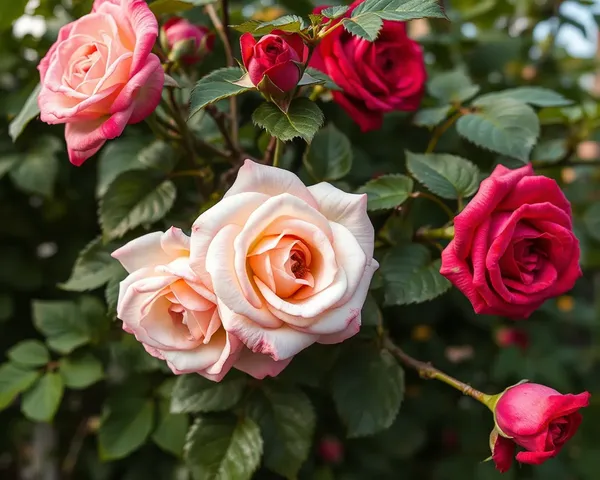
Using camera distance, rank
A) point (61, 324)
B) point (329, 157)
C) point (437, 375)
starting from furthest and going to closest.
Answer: point (61, 324) → point (329, 157) → point (437, 375)

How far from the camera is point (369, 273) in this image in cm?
42

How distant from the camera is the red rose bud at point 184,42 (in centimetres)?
55


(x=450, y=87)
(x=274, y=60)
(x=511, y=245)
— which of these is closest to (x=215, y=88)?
(x=274, y=60)

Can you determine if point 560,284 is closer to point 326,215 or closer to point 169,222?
point 326,215

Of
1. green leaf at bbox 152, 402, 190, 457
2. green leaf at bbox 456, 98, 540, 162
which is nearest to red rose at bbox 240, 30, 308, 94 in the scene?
green leaf at bbox 456, 98, 540, 162

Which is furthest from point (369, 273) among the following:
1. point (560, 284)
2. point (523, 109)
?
point (523, 109)

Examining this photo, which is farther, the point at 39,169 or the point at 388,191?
the point at 39,169

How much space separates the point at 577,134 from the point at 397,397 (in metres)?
0.49

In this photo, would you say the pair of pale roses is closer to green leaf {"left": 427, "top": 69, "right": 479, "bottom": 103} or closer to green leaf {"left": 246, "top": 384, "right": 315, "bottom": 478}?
green leaf {"left": 246, "top": 384, "right": 315, "bottom": 478}

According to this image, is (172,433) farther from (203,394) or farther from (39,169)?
(39,169)

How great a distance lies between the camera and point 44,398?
2.15 ft

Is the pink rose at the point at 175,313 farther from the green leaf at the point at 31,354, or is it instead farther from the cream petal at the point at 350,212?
the green leaf at the point at 31,354

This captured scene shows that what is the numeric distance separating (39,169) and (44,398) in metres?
0.29

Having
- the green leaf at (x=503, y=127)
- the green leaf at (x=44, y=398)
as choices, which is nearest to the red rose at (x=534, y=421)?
the green leaf at (x=503, y=127)
